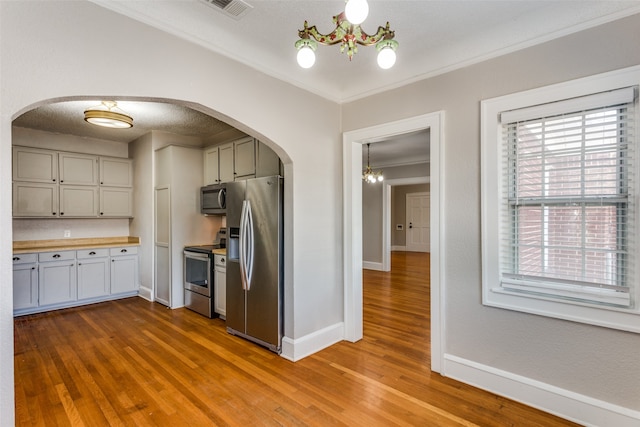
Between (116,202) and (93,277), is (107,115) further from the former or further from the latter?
(93,277)

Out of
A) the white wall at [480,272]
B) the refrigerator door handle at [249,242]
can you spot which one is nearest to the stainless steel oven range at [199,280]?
the refrigerator door handle at [249,242]

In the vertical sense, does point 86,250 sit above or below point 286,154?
below

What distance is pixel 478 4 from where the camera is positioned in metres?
2.06

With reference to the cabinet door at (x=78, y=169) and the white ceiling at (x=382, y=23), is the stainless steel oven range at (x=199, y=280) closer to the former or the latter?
the cabinet door at (x=78, y=169)

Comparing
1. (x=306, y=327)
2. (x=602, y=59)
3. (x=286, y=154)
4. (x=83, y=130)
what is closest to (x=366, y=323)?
(x=306, y=327)

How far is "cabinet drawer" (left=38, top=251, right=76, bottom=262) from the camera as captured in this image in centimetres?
446

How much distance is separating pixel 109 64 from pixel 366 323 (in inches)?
146

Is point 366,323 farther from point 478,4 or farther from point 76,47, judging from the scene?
point 76,47

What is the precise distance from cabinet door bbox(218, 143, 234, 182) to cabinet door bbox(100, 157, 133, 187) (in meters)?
2.24

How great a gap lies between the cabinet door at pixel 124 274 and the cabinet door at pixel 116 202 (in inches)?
32.5

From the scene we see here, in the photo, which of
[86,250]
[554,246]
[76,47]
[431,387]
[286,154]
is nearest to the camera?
[76,47]

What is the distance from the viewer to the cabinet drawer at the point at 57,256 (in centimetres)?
446

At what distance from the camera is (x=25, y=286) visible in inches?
171

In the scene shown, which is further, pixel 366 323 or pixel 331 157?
pixel 366 323
